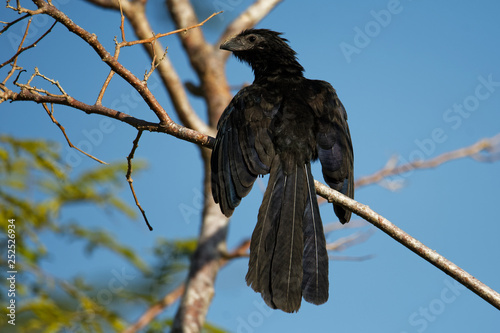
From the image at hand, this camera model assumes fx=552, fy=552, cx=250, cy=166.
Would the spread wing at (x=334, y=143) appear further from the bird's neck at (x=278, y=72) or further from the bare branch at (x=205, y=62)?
the bare branch at (x=205, y=62)

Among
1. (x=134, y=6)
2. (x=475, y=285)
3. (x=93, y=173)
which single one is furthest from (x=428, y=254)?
(x=134, y=6)

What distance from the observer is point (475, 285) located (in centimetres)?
267

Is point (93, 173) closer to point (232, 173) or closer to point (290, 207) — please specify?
point (232, 173)

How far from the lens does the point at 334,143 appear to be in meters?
3.81

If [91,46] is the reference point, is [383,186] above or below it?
above

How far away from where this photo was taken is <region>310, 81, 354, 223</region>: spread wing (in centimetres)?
368

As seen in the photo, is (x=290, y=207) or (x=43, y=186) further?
(x=43, y=186)

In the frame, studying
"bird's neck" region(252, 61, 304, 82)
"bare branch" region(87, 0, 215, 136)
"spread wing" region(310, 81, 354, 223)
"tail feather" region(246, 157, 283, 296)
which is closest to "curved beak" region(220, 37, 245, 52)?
"bird's neck" region(252, 61, 304, 82)

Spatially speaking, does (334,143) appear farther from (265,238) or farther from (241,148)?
(265,238)

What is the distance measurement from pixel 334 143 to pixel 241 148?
66cm

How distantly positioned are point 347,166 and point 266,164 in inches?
23.2

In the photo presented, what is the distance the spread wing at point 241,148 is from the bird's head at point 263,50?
784 millimetres

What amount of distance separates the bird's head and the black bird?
177 millimetres

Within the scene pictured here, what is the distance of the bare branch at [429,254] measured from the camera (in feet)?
8.72
